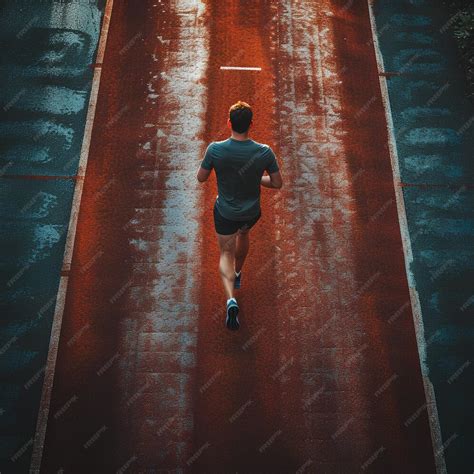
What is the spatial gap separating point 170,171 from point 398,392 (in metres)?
3.74

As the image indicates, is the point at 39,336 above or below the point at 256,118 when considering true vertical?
below

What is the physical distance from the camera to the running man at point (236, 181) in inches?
205

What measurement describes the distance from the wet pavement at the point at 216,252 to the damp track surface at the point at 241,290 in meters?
0.02

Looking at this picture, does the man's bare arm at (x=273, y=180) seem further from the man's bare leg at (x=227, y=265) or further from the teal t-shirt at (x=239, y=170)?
the man's bare leg at (x=227, y=265)

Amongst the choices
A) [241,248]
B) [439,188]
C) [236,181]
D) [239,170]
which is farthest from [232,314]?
[439,188]

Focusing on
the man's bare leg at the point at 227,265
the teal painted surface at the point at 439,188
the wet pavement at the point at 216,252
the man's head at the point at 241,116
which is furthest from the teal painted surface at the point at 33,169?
the teal painted surface at the point at 439,188

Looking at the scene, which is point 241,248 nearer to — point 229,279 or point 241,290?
point 229,279

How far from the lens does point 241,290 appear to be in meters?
6.52

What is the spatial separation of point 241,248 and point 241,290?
0.63 metres

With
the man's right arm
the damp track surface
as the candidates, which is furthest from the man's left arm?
the damp track surface

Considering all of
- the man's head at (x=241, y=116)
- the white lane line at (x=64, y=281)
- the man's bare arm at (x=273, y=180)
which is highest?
the man's head at (x=241, y=116)

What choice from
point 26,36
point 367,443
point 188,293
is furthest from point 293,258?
point 26,36

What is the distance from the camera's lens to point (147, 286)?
648cm

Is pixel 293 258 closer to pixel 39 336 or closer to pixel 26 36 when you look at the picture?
pixel 39 336
